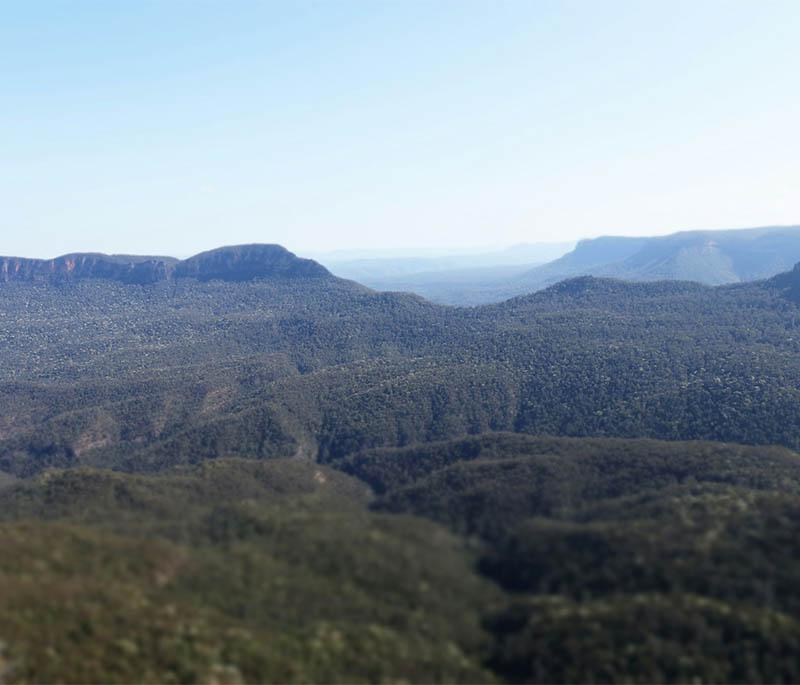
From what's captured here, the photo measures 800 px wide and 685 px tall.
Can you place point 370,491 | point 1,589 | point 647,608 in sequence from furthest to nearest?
point 370,491, point 647,608, point 1,589

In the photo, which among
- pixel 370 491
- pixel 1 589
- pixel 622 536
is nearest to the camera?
pixel 1 589

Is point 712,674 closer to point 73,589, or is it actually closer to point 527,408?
point 73,589

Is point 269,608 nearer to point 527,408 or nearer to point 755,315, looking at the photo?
point 527,408

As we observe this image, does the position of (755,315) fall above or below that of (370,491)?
above

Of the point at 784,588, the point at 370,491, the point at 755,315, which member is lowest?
the point at 370,491

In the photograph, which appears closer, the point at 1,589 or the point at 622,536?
the point at 1,589

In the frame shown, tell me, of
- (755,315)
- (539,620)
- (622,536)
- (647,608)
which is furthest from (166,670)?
(755,315)

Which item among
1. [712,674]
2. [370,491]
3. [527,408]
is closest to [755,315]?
[527,408]

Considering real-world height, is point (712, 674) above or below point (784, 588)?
below

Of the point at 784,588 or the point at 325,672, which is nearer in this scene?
the point at 325,672
